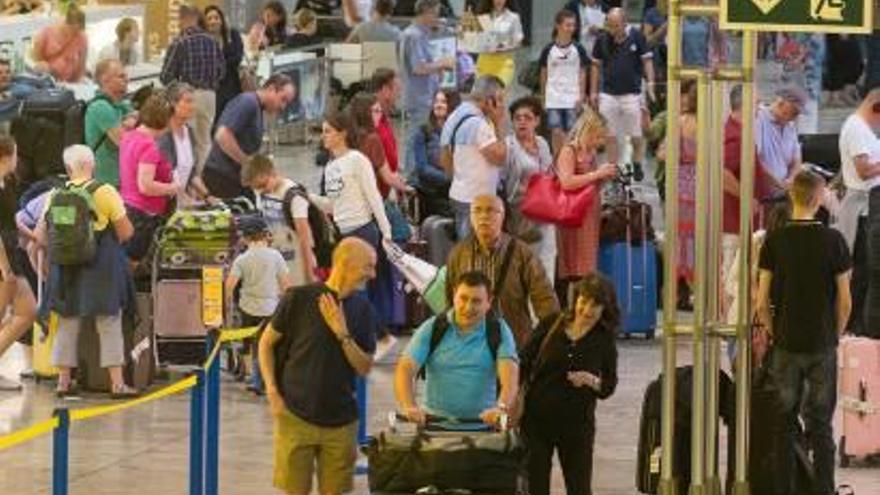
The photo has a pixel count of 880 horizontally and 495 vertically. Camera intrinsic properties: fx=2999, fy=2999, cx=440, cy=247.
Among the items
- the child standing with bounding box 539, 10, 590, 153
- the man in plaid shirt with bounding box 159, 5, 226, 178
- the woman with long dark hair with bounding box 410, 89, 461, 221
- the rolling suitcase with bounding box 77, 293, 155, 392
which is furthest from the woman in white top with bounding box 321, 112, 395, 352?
the child standing with bounding box 539, 10, 590, 153

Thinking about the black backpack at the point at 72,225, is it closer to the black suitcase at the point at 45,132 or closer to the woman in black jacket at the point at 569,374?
the black suitcase at the point at 45,132

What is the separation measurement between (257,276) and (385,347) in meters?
1.94

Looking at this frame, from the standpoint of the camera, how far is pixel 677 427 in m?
13.7

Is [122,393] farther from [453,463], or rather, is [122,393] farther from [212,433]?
[453,463]

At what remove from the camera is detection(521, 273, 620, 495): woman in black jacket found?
46.8 feet

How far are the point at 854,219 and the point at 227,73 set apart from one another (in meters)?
8.33

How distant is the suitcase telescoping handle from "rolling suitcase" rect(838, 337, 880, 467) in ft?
11.5

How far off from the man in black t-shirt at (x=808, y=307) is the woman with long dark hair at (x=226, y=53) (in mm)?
12809

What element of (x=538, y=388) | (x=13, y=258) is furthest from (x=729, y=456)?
(x=13, y=258)

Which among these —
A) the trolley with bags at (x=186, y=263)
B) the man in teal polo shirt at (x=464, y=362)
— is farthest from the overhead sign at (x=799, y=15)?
the trolley with bags at (x=186, y=263)

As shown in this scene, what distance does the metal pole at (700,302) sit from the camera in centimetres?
1290

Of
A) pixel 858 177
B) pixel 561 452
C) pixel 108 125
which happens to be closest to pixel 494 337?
pixel 561 452

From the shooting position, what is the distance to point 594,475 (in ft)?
55.0

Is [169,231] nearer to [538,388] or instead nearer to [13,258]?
[13,258]
